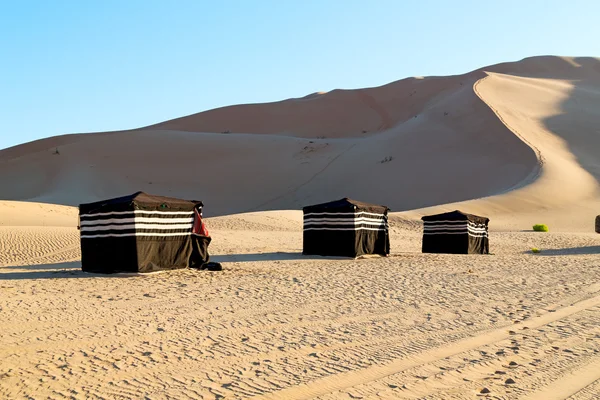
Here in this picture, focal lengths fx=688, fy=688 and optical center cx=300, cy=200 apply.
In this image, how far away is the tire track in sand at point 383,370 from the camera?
5.37m

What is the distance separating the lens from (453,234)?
2195 cm

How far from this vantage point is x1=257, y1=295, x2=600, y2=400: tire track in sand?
537cm

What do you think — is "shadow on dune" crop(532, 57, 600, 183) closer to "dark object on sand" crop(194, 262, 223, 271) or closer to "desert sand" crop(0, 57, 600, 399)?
"desert sand" crop(0, 57, 600, 399)

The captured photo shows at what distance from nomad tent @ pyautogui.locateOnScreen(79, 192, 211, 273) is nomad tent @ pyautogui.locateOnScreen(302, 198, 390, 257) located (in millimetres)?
5140

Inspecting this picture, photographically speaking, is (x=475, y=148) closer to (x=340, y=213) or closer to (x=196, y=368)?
(x=340, y=213)

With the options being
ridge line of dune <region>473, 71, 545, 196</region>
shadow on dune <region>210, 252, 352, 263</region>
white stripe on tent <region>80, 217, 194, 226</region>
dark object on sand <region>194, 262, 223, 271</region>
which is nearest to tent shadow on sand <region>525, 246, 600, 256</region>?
shadow on dune <region>210, 252, 352, 263</region>

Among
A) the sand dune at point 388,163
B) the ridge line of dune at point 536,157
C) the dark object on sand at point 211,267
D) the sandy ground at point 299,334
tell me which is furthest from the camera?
the sand dune at point 388,163

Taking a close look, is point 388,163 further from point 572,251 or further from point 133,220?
point 133,220

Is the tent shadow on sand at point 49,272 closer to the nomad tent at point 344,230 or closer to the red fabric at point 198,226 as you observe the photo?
the red fabric at point 198,226

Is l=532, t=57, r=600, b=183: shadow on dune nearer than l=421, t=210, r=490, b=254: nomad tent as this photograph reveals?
No

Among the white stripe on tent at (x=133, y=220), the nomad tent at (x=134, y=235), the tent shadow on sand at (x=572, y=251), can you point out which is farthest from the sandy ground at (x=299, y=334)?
the tent shadow on sand at (x=572, y=251)

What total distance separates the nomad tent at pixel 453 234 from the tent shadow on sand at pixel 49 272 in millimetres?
11325

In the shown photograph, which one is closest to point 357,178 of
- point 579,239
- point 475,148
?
point 475,148

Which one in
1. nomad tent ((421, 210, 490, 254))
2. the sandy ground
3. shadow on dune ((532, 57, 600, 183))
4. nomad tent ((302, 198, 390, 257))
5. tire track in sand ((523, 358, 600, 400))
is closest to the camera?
tire track in sand ((523, 358, 600, 400))
